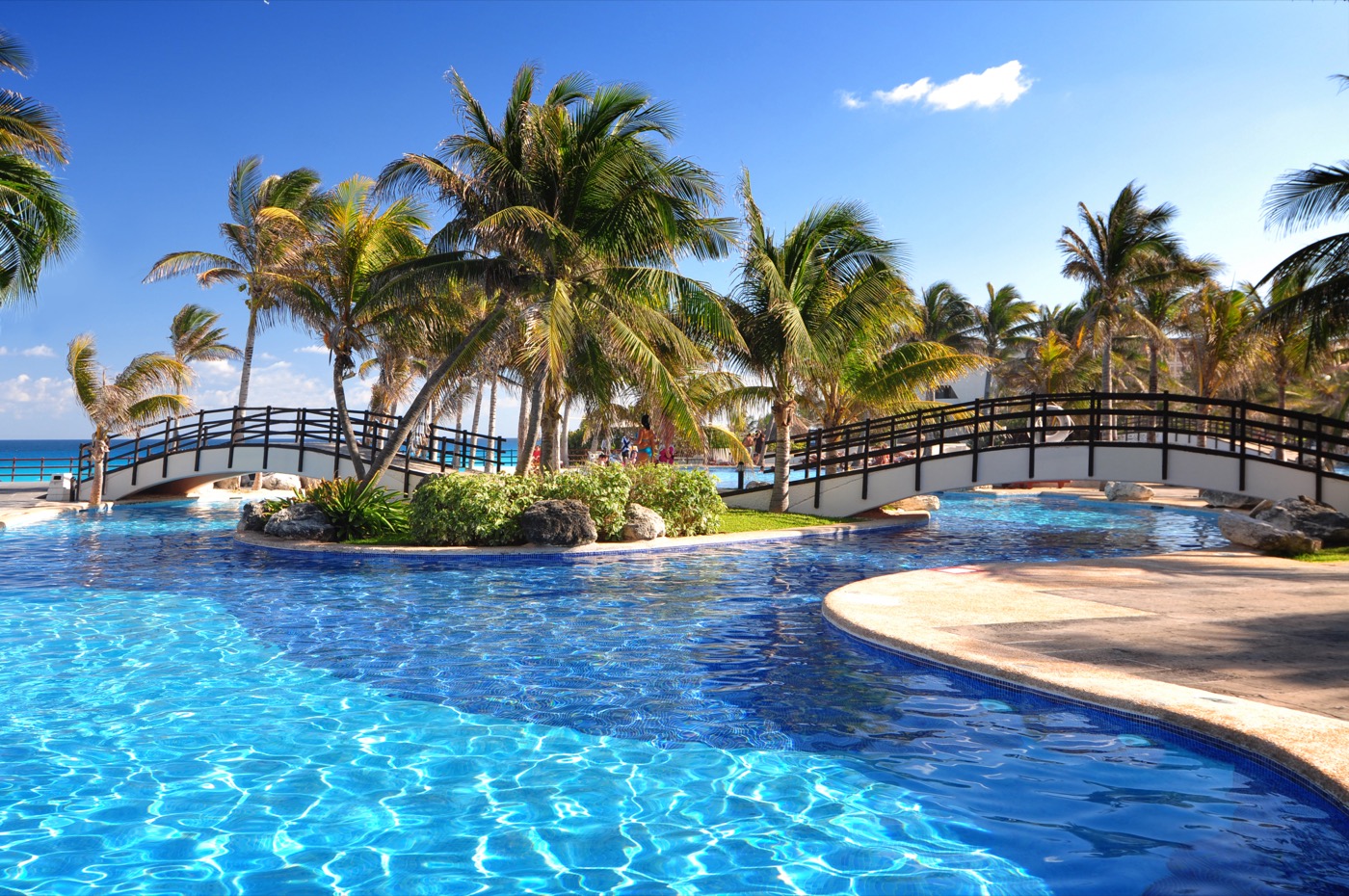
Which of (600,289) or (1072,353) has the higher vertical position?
(1072,353)

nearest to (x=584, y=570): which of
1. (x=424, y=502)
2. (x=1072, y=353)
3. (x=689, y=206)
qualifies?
(x=424, y=502)

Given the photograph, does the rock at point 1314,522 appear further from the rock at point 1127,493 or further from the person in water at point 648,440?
the rock at point 1127,493

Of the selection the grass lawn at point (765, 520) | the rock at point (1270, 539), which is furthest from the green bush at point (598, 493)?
the rock at point (1270, 539)

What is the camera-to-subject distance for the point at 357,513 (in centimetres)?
1694

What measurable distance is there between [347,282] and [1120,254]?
28.3 meters

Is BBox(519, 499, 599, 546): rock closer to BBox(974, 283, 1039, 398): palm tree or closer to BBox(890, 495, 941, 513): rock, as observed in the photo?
BBox(890, 495, 941, 513): rock

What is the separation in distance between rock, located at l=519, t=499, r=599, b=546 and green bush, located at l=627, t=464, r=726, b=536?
2.18 m

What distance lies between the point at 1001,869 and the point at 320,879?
3328 millimetres

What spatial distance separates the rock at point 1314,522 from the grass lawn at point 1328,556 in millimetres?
309


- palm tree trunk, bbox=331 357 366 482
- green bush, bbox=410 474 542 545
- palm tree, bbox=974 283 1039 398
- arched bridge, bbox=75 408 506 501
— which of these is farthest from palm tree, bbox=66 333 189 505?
palm tree, bbox=974 283 1039 398

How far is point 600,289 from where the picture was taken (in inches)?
706

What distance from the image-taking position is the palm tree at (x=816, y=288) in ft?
69.3

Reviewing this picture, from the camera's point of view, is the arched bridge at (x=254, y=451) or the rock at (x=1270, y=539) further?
the arched bridge at (x=254, y=451)

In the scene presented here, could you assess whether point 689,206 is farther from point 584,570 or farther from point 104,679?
point 104,679
